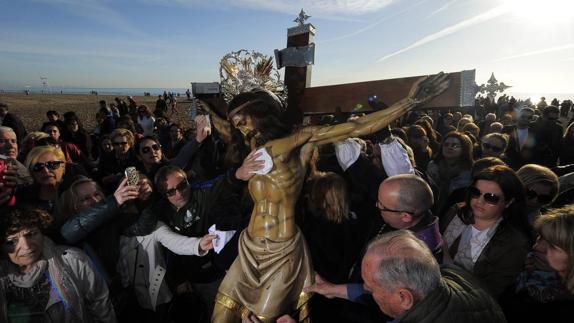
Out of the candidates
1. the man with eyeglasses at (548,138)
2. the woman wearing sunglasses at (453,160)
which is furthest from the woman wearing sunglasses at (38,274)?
the man with eyeglasses at (548,138)

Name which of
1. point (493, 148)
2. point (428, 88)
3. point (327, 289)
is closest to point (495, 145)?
point (493, 148)

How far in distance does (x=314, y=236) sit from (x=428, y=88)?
5.10 feet

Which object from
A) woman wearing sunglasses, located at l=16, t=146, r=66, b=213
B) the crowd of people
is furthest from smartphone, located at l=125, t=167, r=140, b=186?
woman wearing sunglasses, located at l=16, t=146, r=66, b=213

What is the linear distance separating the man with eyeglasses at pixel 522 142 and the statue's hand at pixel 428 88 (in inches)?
150

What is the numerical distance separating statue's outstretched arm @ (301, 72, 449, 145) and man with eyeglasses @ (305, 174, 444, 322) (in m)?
0.41

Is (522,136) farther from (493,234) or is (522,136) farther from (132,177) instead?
(132,177)

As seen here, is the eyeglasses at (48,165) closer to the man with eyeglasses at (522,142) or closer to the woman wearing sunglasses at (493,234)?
the woman wearing sunglasses at (493,234)

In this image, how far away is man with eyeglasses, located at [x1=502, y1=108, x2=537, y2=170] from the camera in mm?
5191

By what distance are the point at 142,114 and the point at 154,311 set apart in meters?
8.02

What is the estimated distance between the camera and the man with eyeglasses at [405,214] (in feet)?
6.80

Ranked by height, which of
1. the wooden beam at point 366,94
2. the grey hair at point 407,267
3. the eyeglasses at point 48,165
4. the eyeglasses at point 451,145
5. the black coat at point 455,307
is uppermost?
the wooden beam at point 366,94

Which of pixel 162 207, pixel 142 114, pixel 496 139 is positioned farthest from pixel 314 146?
pixel 142 114

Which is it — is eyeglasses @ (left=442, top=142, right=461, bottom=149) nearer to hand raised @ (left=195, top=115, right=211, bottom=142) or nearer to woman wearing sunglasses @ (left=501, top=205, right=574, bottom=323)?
woman wearing sunglasses @ (left=501, top=205, right=574, bottom=323)

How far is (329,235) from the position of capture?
2.79 metres
